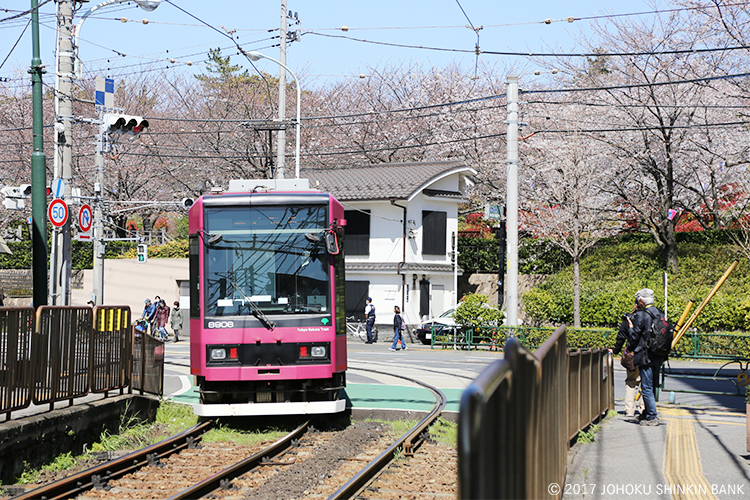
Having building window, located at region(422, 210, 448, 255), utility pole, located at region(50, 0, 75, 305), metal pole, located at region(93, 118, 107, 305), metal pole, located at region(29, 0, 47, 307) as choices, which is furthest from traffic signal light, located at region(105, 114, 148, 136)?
building window, located at region(422, 210, 448, 255)

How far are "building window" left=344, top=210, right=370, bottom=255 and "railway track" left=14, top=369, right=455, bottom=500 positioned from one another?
24.5 metres

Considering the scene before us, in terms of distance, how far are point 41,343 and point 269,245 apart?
3355 mm

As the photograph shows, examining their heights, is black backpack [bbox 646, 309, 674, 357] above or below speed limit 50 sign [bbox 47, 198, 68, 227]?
below

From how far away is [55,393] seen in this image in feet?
31.8

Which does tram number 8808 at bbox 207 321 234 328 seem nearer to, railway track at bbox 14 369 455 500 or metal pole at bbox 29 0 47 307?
railway track at bbox 14 369 455 500

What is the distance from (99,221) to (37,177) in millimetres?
7983

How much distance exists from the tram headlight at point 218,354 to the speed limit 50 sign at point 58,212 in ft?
20.9

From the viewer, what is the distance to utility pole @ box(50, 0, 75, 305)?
16172 millimetres

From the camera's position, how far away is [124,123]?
18891mm

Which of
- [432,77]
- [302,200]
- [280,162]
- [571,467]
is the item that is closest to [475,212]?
[432,77]

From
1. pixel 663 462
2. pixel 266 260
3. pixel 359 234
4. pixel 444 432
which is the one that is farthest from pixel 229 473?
pixel 359 234

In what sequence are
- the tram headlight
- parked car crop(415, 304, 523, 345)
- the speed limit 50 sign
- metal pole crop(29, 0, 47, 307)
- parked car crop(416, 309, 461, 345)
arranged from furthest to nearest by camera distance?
parked car crop(416, 309, 461, 345) < parked car crop(415, 304, 523, 345) < the speed limit 50 sign < metal pole crop(29, 0, 47, 307) < the tram headlight

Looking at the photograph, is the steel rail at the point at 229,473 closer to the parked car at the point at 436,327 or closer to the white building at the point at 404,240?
the parked car at the point at 436,327

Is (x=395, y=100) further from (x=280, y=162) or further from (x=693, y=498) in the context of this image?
(x=693, y=498)
